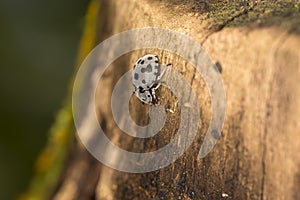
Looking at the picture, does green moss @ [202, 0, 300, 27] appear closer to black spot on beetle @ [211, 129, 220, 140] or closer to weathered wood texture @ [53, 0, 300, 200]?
weathered wood texture @ [53, 0, 300, 200]

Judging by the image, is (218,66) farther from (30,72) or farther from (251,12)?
(30,72)

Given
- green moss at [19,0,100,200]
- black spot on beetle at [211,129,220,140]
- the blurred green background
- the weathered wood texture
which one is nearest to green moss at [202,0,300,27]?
the weathered wood texture

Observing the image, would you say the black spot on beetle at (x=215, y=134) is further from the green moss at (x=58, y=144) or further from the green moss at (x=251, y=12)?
the green moss at (x=58, y=144)

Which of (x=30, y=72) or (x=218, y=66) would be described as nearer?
(x=218, y=66)

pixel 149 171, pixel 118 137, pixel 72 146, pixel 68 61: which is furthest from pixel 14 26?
pixel 149 171

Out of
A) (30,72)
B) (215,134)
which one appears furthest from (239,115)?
(30,72)

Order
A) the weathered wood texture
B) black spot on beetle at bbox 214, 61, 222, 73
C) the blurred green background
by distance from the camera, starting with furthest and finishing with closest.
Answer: the blurred green background < black spot on beetle at bbox 214, 61, 222, 73 < the weathered wood texture
